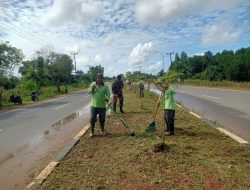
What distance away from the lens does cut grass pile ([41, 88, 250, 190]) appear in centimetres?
Result: 551

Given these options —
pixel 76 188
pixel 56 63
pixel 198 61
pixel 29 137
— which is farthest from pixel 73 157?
pixel 198 61

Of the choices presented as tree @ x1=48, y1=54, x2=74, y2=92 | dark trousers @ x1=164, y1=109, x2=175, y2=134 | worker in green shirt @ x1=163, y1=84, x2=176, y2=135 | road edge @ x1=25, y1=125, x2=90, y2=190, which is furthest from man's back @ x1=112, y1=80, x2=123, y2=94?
tree @ x1=48, y1=54, x2=74, y2=92

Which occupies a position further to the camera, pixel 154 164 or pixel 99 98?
pixel 99 98

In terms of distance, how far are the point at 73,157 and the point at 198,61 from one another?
332ft

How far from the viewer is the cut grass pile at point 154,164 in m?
5.51

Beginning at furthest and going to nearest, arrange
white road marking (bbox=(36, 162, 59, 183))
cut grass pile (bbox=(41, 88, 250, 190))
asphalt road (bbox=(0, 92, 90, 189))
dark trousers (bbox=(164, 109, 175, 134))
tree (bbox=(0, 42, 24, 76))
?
tree (bbox=(0, 42, 24, 76)) → dark trousers (bbox=(164, 109, 175, 134)) → asphalt road (bbox=(0, 92, 90, 189)) → white road marking (bbox=(36, 162, 59, 183)) → cut grass pile (bbox=(41, 88, 250, 190))

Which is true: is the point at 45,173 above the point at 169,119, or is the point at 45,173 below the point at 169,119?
below

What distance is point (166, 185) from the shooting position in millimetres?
5383

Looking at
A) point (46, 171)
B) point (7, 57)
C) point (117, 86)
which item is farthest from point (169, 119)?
point (7, 57)

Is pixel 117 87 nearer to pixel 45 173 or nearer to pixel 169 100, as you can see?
pixel 169 100

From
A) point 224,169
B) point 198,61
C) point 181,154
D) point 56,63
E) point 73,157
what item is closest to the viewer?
point 224,169

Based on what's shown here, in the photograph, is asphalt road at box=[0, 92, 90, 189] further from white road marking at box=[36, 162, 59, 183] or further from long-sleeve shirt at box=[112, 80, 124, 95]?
long-sleeve shirt at box=[112, 80, 124, 95]

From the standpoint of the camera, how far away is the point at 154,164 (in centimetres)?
644

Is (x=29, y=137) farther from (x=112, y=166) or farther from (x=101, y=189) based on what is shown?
(x=101, y=189)
